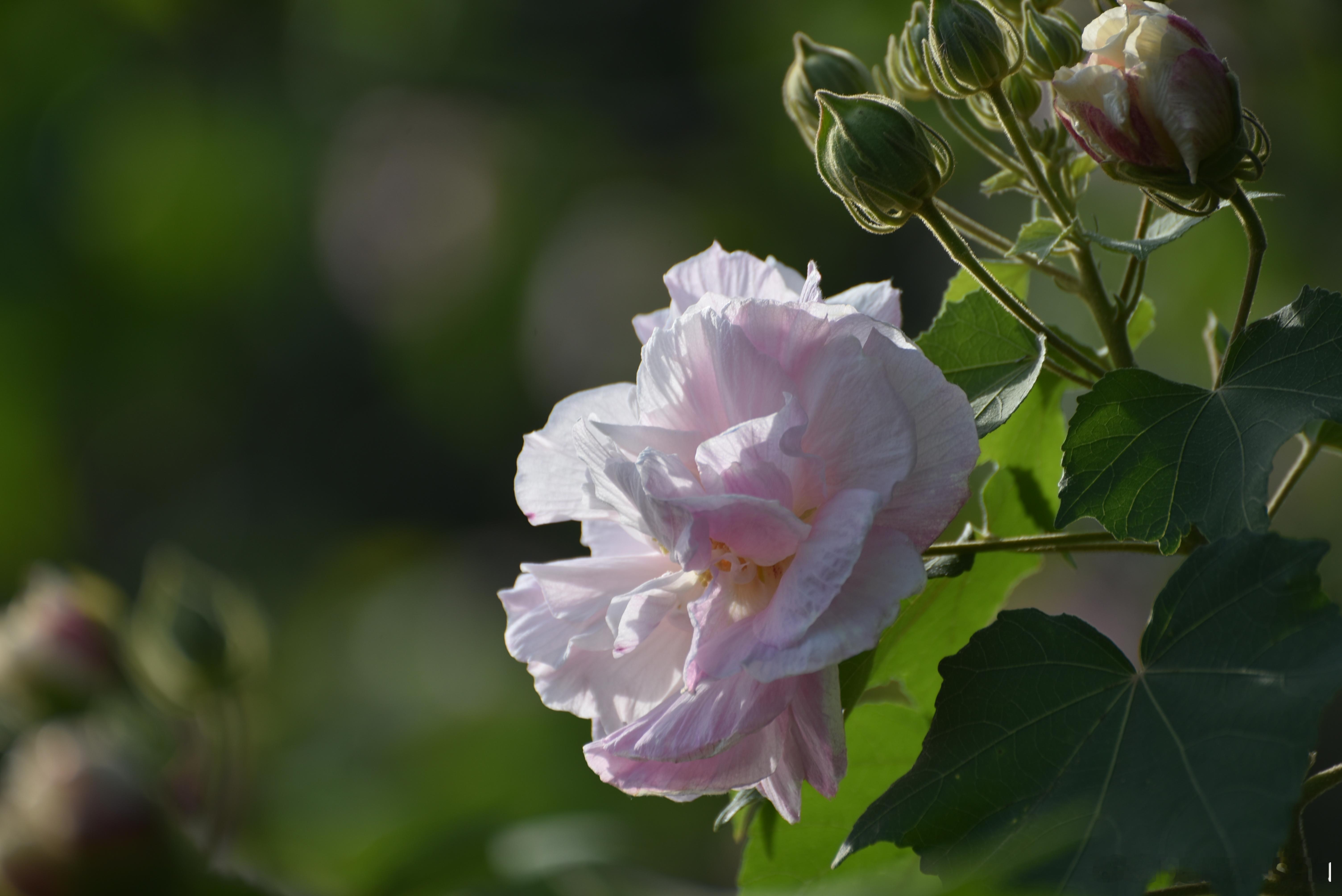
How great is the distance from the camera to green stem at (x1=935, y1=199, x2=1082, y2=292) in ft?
2.04

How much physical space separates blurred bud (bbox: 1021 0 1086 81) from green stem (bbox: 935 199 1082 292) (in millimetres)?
80

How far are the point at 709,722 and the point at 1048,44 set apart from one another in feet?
1.18

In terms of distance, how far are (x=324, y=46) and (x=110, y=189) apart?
2.53 feet

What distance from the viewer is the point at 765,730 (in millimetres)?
526

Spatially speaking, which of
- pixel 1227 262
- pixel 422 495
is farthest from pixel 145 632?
pixel 422 495

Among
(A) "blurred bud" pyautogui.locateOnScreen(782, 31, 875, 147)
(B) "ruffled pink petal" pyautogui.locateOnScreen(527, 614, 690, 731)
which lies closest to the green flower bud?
(A) "blurred bud" pyautogui.locateOnScreen(782, 31, 875, 147)

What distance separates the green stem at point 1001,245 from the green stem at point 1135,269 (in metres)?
0.02

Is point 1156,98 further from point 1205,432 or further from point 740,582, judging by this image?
point 740,582

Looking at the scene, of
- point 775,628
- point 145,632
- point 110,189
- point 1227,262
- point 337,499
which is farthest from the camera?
point 337,499

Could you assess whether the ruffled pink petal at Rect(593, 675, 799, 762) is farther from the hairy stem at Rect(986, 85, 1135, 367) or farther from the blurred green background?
the blurred green background

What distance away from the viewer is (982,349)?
63cm

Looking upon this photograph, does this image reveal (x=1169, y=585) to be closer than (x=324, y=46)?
Yes

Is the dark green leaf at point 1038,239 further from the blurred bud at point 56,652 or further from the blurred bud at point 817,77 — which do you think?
the blurred bud at point 56,652

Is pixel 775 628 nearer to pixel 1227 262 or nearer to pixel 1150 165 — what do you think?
pixel 1150 165
